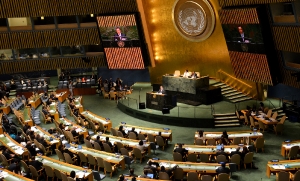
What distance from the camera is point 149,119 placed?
23.3 m

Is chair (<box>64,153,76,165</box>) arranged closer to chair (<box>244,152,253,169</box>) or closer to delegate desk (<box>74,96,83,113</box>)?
chair (<box>244,152,253,169</box>)

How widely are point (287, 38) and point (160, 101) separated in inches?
316

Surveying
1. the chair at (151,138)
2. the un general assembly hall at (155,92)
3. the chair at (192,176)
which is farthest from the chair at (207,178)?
the chair at (151,138)

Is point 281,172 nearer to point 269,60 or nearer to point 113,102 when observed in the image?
point 269,60

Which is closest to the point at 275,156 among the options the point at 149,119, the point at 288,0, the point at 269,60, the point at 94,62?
the point at 269,60

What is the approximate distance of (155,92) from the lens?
952 inches

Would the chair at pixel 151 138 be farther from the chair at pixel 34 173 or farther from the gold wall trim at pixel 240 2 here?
the gold wall trim at pixel 240 2

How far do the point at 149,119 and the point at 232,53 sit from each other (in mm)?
6173

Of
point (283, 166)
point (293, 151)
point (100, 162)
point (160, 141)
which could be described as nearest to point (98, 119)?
point (160, 141)

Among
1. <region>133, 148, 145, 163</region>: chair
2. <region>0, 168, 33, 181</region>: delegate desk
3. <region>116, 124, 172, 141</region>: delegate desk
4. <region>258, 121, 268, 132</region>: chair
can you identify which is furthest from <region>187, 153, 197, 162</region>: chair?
<region>0, 168, 33, 181</region>: delegate desk

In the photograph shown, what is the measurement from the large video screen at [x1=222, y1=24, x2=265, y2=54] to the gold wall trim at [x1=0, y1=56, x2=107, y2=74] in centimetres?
1150

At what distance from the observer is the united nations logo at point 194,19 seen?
24.8 m

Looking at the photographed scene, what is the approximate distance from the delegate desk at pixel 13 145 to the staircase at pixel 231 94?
12.7m

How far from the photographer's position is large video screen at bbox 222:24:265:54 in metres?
20.1
